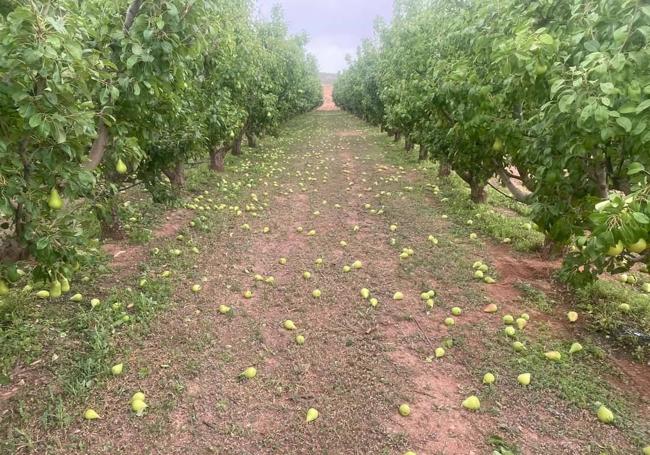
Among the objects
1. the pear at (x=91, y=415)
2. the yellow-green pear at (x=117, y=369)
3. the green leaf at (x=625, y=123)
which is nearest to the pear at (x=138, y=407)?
the pear at (x=91, y=415)

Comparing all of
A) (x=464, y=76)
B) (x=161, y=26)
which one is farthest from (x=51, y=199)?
(x=464, y=76)

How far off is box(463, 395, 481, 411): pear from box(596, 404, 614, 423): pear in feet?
3.69

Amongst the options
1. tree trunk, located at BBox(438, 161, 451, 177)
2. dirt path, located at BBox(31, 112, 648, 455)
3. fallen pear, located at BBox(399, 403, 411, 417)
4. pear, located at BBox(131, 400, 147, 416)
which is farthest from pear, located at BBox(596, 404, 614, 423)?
tree trunk, located at BBox(438, 161, 451, 177)

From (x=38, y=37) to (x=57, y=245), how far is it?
1556mm

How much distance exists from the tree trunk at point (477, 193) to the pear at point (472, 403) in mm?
7297

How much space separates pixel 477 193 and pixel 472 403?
7.56 m

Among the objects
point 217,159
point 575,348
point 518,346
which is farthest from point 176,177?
point 575,348

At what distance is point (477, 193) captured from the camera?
1070 cm

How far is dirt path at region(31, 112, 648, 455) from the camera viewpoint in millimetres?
3801

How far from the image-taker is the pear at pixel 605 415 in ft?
12.8

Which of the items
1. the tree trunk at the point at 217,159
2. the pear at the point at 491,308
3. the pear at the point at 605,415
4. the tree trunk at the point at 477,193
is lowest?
the pear at the point at 605,415

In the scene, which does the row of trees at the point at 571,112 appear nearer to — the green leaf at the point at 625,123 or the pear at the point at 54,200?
the green leaf at the point at 625,123

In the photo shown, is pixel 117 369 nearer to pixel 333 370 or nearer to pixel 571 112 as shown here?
pixel 333 370

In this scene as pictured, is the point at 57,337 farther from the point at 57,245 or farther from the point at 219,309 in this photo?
Answer: the point at 57,245
